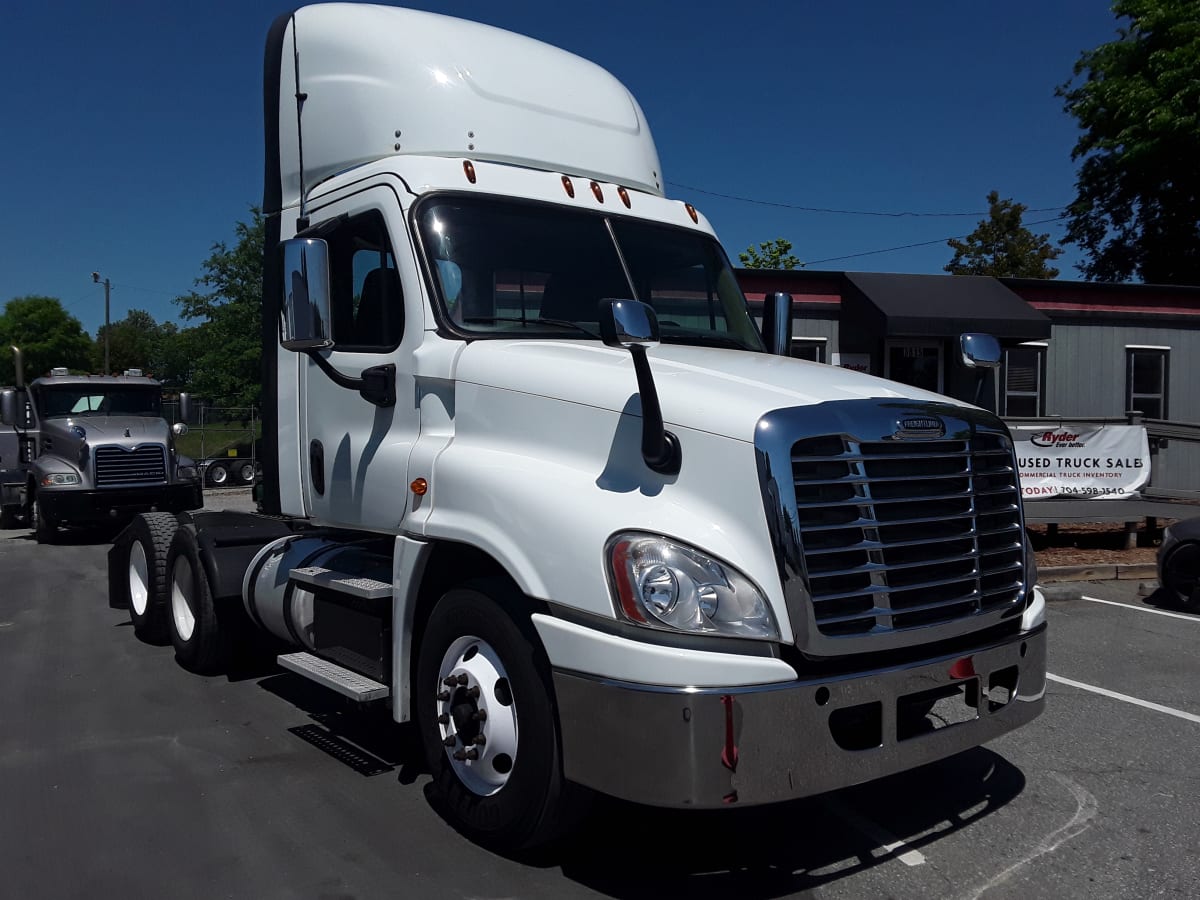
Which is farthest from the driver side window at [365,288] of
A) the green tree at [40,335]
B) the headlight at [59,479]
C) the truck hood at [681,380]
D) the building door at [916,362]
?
the green tree at [40,335]

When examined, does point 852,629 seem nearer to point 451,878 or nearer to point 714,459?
point 714,459

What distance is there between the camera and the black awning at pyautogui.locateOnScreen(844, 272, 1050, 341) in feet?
46.8

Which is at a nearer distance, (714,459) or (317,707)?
(714,459)

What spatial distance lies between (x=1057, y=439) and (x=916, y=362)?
4242 millimetres

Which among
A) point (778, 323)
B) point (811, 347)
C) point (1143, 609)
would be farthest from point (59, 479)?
point (1143, 609)

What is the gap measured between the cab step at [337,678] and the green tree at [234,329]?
101ft

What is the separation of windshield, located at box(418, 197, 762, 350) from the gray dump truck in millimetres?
12442

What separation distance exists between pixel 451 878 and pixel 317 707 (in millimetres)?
2505

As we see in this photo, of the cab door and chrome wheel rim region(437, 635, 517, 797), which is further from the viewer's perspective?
the cab door

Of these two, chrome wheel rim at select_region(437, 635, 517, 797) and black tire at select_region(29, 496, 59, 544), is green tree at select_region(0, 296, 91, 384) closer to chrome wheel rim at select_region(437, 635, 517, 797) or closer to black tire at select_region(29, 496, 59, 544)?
black tire at select_region(29, 496, 59, 544)

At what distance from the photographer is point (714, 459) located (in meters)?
3.39

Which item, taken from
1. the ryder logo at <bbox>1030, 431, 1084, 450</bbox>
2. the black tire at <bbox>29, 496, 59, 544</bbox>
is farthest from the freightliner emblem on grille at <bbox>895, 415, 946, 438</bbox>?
the black tire at <bbox>29, 496, 59, 544</bbox>

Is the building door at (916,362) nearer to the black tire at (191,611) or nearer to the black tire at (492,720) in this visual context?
the black tire at (191,611)

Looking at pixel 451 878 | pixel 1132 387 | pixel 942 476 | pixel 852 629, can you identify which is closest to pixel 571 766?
pixel 451 878
